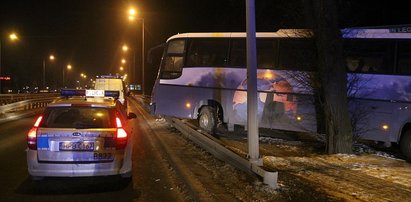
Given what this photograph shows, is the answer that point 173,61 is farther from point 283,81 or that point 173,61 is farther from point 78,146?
point 78,146

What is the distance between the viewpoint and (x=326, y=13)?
13031 mm

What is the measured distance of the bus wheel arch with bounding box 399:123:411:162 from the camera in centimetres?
1396

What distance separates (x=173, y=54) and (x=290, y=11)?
5110 mm

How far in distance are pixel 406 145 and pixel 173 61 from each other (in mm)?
9305

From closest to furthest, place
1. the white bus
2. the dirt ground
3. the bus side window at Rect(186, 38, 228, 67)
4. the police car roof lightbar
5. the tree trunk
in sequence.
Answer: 1. the dirt ground
2. the police car roof lightbar
3. the tree trunk
4. the white bus
5. the bus side window at Rect(186, 38, 228, 67)

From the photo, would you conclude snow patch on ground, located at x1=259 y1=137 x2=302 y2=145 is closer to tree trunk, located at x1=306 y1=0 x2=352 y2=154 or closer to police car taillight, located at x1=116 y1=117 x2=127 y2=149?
tree trunk, located at x1=306 y1=0 x2=352 y2=154

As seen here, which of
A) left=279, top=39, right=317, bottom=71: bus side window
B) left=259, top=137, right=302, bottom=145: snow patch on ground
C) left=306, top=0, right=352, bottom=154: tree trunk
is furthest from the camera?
left=259, top=137, right=302, bottom=145: snow patch on ground

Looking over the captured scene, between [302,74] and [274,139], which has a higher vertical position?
[302,74]

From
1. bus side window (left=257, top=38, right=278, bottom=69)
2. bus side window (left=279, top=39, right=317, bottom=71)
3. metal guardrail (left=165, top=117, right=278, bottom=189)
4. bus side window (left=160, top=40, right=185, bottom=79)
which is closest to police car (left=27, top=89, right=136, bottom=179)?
metal guardrail (left=165, top=117, right=278, bottom=189)

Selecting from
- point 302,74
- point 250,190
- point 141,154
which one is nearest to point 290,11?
point 302,74

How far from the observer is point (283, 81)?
1655 centimetres

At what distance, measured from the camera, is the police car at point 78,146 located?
836 centimetres

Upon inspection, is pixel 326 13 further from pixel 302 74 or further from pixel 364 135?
pixel 364 135

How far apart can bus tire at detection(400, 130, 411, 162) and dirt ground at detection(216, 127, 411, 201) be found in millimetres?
520
